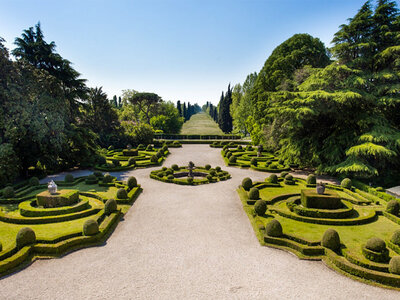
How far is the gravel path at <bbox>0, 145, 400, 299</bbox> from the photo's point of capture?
356 inches

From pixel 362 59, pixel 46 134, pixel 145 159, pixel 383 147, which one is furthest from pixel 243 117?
pixel 46 134

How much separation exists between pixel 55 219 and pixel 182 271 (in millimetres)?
9752

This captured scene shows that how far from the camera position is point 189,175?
2689 centimetres

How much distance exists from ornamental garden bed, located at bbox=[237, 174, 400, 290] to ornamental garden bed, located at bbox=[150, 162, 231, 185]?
4208 millimetres

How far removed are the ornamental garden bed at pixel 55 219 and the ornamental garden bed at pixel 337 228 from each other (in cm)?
915

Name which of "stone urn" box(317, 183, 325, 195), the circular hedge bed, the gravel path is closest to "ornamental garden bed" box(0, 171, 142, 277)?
the gravel path

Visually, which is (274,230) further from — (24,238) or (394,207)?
(24,238)

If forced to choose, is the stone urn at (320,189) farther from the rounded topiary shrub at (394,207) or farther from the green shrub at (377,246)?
the green shrub at (377,246)

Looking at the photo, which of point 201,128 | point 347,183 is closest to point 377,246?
point 347,183

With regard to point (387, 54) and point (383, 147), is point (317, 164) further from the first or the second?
point (387, 54)

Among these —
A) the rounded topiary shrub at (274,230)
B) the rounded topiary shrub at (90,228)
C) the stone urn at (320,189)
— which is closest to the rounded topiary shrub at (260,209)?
the rounded topiary shrub at (274,230)

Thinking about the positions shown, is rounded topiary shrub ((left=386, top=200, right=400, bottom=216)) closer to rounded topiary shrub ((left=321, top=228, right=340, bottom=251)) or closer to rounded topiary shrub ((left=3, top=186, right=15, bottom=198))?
rounded topiary shrub ((left=321, top=228, right=340, bottom=251))

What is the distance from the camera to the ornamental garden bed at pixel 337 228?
10336mm

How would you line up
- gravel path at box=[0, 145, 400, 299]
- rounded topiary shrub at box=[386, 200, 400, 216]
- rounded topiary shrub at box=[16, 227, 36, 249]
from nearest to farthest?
gravel path at box=[0, 145, 400, 299] → rounded topiary shrub at box=[16, 227, 36, 249] → rounded topiary shrub at box=[386, 200, 400, 216]
